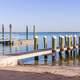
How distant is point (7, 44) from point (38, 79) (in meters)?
31.6

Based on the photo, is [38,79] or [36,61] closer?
[38,79]

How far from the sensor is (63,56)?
94.2 ft

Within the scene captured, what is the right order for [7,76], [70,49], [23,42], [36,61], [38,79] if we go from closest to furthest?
[38,79] → [7,76] → [36,61] → [70,49] → [23,42]

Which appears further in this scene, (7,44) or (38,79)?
(7,44)

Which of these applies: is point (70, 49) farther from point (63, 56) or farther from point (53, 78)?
point (53, 78)

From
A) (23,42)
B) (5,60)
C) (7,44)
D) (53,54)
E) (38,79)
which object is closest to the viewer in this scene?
(38,79)

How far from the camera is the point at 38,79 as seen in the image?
10250 millimetres

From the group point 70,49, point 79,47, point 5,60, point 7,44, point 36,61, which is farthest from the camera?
point 7,44

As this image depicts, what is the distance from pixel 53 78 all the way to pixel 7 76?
1888mm

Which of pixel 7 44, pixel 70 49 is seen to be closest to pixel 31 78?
pixel 70 49

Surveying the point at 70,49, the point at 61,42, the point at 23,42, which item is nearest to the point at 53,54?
the point at 61,42

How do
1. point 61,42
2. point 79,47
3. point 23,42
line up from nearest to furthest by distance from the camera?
point 61,42 < point 79,47 < point 23,42

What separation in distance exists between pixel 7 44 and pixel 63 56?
14847 mm

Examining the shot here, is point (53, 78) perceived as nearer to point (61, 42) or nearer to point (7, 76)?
point (7, 76)
